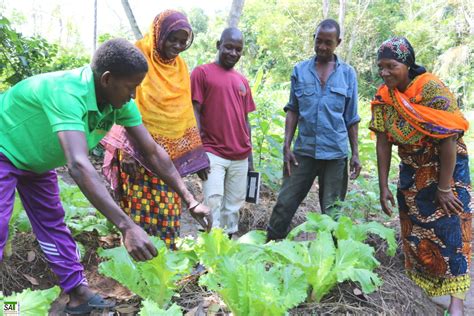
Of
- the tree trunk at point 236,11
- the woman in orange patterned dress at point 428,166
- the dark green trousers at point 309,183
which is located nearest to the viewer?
the woman in orange patterned dress at point 428,166

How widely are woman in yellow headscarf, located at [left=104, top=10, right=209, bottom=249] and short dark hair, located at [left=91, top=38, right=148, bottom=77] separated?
0.90m

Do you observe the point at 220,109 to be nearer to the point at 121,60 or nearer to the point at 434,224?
the point at 121,60

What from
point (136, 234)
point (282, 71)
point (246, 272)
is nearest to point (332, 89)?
point (246, 272)

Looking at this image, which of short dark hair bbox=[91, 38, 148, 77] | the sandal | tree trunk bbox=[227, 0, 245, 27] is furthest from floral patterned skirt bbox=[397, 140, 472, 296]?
tree trunk bbox=[227, 0, 245, 27]

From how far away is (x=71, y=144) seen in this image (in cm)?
179

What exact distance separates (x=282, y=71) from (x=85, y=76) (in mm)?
21217

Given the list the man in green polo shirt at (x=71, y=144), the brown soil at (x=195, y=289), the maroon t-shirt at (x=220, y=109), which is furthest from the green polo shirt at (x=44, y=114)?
the maroon t-shirt at (x=220, y=109)

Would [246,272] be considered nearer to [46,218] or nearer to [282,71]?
[46,218]

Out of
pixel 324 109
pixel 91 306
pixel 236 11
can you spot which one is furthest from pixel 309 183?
pixel 236 11

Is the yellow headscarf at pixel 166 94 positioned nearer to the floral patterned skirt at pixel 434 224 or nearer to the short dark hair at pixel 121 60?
the short dark hair at pixel 121 60

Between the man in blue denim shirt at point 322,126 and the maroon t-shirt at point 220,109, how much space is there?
0.43 meters

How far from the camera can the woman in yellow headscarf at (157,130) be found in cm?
287

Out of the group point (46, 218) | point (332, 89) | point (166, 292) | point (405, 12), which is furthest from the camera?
point (405, 12)

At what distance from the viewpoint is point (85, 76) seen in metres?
2.03
